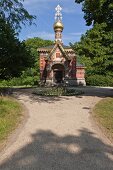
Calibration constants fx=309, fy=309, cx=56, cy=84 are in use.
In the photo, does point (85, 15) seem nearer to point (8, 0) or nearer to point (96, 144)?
point (8, 0)

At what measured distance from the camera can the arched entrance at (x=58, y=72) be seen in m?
44.3

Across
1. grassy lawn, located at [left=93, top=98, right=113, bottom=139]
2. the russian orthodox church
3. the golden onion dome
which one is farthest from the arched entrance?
grassy lawn, located at [left=93, top=98, right=113, bottom=139]

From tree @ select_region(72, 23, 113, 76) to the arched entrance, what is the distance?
2248 centimetres

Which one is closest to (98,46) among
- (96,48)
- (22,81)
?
(96,48)

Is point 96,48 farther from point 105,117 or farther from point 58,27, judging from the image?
point 58,27

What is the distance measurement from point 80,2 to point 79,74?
23.3m

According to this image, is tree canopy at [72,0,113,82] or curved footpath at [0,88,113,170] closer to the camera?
curved footpath at [0,88,113,170]

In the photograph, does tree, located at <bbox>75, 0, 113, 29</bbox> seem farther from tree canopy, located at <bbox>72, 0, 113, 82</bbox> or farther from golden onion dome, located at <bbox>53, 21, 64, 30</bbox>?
golden onion dome, located at <bbox>53, 21, 64, 30</bbox>

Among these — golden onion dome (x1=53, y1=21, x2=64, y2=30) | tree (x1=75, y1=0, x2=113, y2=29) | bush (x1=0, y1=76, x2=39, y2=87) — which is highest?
golden onion dome (x1=53, y1=21, x2=64, y2=30)

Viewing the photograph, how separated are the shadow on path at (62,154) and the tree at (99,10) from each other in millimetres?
13426

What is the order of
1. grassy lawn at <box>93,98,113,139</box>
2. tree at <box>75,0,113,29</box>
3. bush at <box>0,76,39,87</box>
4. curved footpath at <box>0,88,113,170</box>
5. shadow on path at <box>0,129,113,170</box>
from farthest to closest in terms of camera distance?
bush at <box>0,76,39,87</box>, tree at <box>75,0,113,29</box>, grassy lawn at <box>93,98,113,139</box>, curved footpath at <box>0,88,113,170</box>, shadow on path at <box>0,129,113,170</box>

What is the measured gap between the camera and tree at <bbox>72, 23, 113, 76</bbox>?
20906mm

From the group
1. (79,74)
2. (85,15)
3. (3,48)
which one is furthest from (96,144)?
(79,74)

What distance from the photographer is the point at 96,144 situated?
10.2 meters
